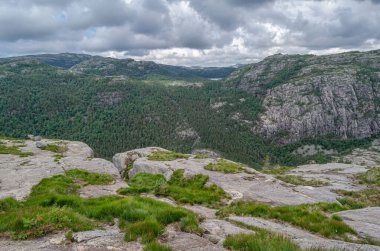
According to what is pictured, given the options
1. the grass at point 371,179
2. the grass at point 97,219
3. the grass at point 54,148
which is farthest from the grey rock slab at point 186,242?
the grass at point 54,148

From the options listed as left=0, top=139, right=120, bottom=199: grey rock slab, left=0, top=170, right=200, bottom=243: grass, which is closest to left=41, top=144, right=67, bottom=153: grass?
left=0, top=139, right=120, bottom=199: grey rock slab

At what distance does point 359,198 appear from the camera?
26.8 m

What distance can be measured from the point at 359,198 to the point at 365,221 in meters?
13.7

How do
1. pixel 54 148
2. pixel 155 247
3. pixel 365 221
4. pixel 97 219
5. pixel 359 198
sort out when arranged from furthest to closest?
pixel 54 148
pixel 359 198
pixel 365 221
pixel 97 219
pixel 155 247

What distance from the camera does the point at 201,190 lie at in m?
25.7

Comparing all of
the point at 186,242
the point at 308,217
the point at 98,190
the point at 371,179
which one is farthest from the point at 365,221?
the point at 371,179

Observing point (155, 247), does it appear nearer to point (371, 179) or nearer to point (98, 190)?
point (98, 190)

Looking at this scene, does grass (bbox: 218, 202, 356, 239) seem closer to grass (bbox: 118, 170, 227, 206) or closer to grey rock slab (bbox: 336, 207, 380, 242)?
grey rock slab (bbox: 336, 207, 380, 242)

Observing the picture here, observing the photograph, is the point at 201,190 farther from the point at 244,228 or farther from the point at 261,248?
the point at 261,248

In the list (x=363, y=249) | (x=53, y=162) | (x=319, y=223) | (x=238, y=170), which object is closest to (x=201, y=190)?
(x=238, y=170)

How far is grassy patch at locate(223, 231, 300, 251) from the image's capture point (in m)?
7.55

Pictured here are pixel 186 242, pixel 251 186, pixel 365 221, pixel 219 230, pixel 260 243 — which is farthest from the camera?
pixel 251 186

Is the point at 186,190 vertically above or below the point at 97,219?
below

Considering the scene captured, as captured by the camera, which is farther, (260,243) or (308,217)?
(308,217)
